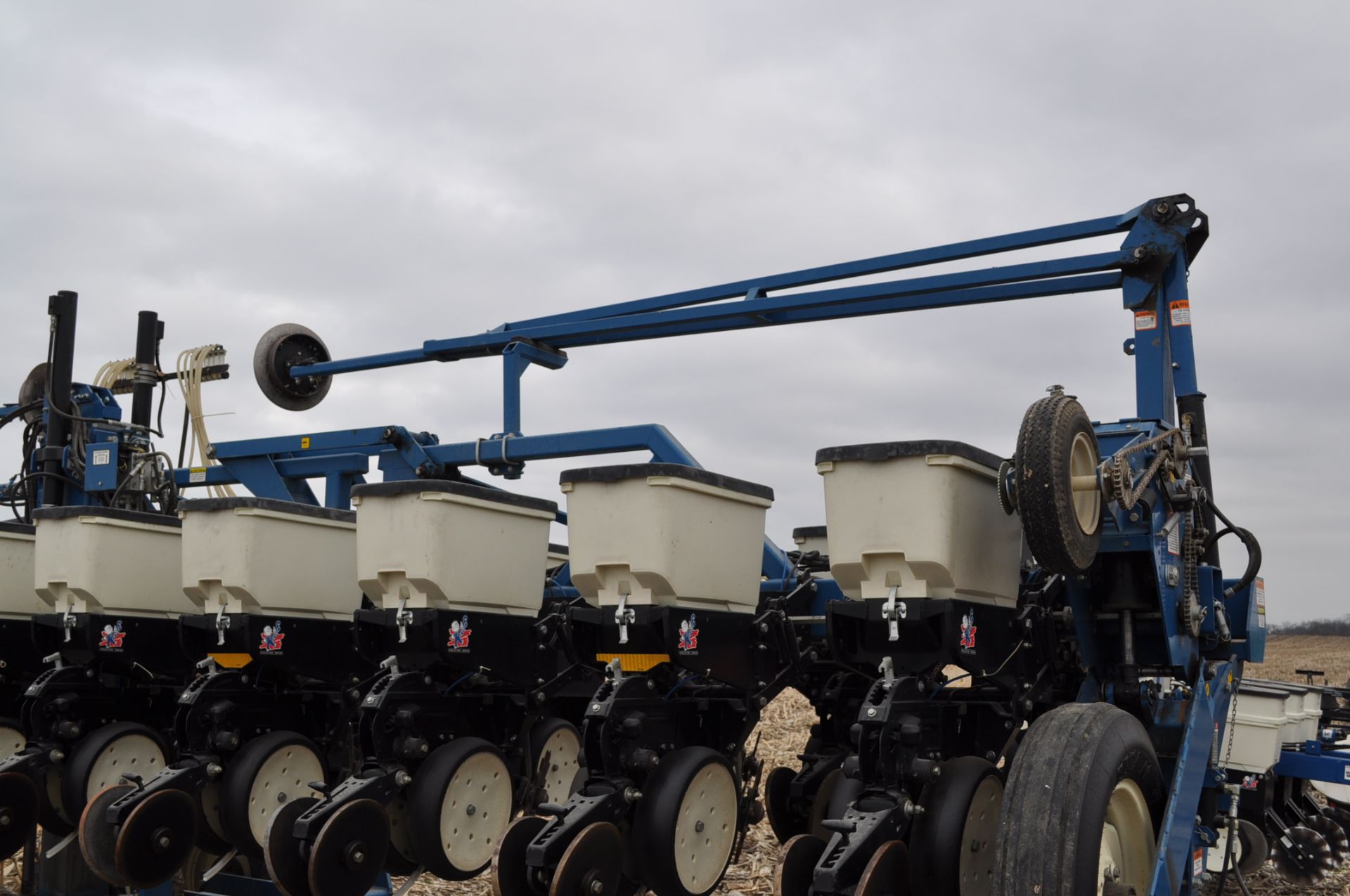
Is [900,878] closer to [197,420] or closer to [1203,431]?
[1203,431]

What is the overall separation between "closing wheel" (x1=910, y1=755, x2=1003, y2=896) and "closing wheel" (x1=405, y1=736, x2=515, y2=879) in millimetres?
2548

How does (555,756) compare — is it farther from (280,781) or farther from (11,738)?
(11,738)

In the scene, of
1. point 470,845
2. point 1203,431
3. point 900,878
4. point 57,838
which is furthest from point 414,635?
point 1203,431

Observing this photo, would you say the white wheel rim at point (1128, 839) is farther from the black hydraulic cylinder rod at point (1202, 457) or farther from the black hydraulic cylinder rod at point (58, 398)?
the black hydraulic cylinder rod at point (58, 398)

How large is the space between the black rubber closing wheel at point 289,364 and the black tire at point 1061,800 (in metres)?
6.86

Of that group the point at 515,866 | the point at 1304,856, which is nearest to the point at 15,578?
A: the point at 515,866

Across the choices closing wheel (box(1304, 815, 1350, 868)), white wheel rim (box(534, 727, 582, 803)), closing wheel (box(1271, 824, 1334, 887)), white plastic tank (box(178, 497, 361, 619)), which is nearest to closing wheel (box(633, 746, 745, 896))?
white wheel rim (box(534, 727, 582, 803))

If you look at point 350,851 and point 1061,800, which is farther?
point 350,851

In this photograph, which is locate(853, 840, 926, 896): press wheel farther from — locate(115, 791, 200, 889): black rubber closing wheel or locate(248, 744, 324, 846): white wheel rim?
locate(115, 791, 200, 889): black rubber closing wheel

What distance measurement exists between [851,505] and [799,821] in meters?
2.65

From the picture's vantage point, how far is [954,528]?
17.9ft

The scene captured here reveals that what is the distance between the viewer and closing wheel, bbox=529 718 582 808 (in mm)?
8008

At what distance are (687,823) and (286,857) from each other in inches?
78.6

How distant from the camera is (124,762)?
823 centimetres
